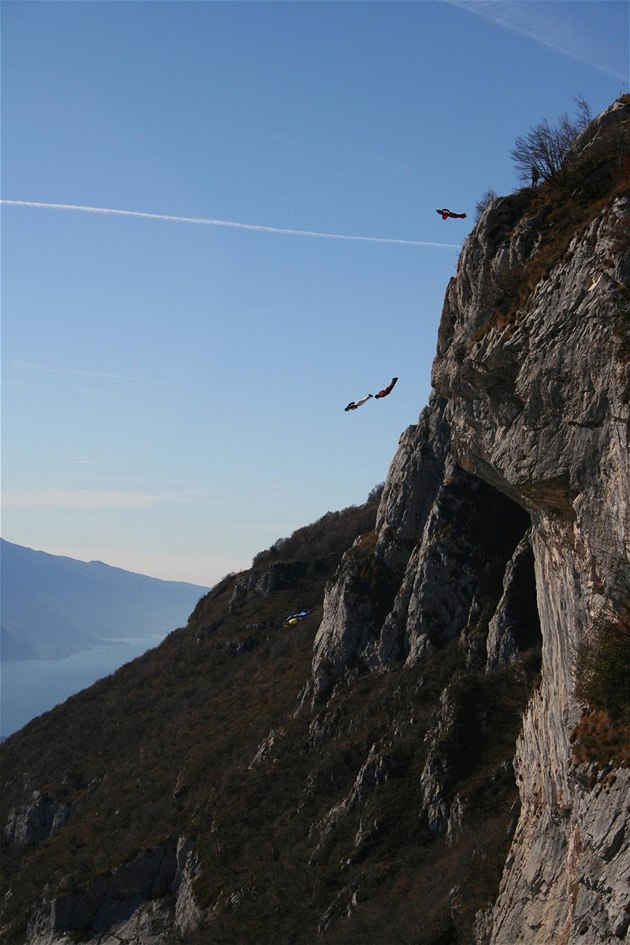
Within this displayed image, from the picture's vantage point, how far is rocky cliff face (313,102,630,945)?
21.3 m

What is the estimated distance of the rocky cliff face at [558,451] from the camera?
21328mm

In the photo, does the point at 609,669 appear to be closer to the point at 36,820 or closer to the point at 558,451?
the point at 558,451

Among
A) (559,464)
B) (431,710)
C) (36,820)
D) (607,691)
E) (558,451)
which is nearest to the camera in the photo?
(607,691)

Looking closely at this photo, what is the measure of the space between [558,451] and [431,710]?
3436 cm

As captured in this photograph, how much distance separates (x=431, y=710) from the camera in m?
55.4

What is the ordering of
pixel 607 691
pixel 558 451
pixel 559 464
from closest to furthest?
pixel 607 691 < pixel 559 464 < pixel 558 451

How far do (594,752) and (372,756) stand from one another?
1340 inches

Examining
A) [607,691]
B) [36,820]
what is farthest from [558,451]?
[36,820]

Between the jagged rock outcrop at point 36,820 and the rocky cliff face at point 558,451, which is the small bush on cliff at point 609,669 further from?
the jagged rock outcrop at point 36,820

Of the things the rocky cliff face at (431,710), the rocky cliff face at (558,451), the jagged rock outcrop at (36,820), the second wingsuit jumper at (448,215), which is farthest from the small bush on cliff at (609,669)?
the jagged rock outcrop at (36,820)

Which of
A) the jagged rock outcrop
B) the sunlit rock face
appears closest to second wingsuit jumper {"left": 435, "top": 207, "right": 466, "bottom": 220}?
the sunlit rock face

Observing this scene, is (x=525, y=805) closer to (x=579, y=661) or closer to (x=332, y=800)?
(x=579, y=661)

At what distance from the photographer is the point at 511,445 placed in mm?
26141

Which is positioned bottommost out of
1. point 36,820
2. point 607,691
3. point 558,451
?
point 36,820
